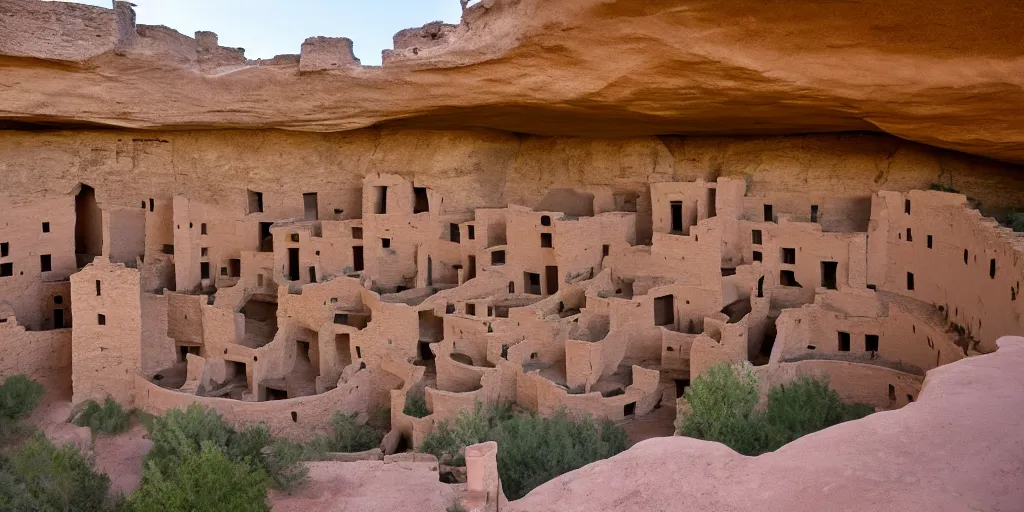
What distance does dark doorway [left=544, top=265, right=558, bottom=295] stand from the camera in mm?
22281

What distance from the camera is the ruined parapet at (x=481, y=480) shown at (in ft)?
29.9

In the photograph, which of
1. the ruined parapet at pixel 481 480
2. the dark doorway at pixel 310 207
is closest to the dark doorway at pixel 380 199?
the dark doorway at pixel 310 207

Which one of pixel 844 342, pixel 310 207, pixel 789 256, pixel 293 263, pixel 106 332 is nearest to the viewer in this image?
pixel 106 332

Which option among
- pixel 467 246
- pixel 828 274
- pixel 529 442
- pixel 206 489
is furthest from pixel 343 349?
pixel 828 274

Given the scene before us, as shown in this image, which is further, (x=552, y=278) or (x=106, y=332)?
(x=552, y=278)

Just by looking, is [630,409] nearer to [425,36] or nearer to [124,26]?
[425,36]

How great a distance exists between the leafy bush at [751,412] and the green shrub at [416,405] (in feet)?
16.3

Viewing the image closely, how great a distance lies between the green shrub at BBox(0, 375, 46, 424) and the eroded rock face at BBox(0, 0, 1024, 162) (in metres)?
5.34

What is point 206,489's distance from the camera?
44.0ft

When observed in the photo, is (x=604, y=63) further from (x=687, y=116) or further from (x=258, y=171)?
(x=258, y=171)

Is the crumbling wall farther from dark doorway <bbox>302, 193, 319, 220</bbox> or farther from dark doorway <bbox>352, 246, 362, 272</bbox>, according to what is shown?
dark doorway <bbox>302, 193, 319, 220</bbox>

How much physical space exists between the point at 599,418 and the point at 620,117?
6330mm

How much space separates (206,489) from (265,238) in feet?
36.6

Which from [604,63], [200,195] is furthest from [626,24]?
[200,195]
